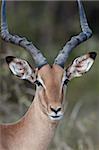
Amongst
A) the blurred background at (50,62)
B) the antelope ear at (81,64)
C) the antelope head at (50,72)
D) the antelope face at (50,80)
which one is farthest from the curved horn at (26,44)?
the blurred background at (50,62)

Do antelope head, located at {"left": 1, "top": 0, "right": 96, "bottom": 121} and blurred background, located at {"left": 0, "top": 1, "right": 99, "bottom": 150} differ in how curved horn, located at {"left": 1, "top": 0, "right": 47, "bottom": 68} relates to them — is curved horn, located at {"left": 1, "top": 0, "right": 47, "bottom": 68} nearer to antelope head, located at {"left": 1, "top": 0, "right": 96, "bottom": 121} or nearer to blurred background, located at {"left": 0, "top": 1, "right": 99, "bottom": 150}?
antelope head, located at {"left": 1, "top": 0, "right": 96, "bottom": 121}

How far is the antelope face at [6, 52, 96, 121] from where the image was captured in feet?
28.4

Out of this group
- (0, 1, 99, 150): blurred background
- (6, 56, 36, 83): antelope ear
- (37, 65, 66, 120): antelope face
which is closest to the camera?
(37, 65, 66, 120): antelope face

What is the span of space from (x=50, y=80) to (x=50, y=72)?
13 centimetres

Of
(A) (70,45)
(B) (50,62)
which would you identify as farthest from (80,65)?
(B) (50,62)

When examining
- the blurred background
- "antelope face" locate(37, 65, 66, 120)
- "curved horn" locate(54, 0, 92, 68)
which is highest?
"curved horn" locate(54, 0, 92, 68)

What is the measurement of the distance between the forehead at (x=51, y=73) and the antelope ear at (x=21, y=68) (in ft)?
0.59

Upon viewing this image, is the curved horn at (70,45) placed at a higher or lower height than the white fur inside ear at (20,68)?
higher

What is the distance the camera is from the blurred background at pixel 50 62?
533 inches

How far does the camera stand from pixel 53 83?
29.0 ft

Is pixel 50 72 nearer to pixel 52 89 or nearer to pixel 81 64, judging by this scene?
pixel 52 89

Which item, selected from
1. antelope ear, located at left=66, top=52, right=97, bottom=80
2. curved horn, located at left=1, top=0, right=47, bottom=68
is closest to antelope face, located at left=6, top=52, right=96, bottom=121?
antelope ear, located at left=66, top=52, right=97, bottom=80

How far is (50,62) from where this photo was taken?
1928 centimetres

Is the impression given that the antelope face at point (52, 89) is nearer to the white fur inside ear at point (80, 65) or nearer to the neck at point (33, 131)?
the neck at point (33, 131)
